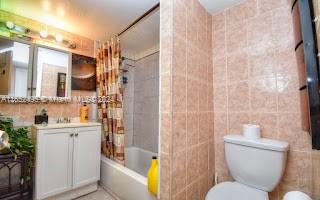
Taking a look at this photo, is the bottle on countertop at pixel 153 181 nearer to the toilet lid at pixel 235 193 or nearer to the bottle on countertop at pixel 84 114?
the toilet lid at pixel 235 193

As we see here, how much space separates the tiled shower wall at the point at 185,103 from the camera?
3.43ft

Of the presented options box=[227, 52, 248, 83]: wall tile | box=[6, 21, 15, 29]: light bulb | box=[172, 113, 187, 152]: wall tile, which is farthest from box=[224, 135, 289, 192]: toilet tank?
box=[6, 21, 15, 29]: light bulb

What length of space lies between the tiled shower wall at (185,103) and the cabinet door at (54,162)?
3.70ft

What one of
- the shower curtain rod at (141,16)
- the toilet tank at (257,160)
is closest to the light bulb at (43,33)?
the shower curtain rod at (141,16)

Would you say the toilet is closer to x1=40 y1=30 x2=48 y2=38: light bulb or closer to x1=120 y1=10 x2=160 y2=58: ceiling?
x1=120 y1=10 x2=160 y2=58: ceiling

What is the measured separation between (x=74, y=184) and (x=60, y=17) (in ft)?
6.12

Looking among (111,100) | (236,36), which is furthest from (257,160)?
(111,100)

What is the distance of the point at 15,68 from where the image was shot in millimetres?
1651

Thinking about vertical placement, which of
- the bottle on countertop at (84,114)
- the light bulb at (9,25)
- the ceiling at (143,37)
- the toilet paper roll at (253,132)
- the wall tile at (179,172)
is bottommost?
the wall tile at (179,172)

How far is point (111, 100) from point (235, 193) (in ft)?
5.18

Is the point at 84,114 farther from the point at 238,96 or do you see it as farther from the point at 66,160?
the point at 238,96

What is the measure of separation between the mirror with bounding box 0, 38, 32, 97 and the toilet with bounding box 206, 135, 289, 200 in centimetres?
209

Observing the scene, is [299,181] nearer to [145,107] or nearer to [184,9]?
[184,9]

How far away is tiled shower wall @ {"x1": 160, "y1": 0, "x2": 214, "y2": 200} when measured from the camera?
3.43 feet
